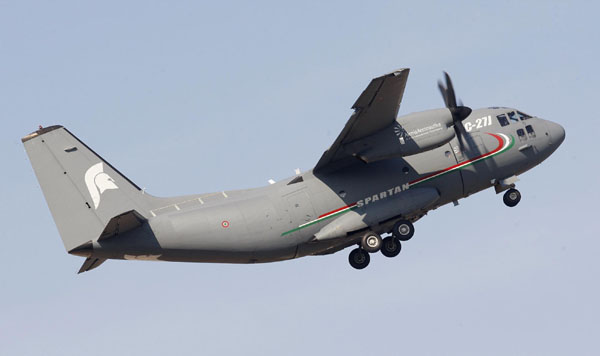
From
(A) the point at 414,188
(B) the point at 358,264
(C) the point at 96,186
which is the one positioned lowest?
(B) the point at 358,264

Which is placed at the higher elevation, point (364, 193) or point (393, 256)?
point (364, 193)

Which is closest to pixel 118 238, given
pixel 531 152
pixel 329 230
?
pixel 329 230

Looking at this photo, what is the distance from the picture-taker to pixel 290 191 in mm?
39625

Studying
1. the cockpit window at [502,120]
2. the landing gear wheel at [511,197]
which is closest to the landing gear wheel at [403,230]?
the landing gear wheel at [511,197]

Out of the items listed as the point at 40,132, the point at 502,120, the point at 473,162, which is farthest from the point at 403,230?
the point at 40,132

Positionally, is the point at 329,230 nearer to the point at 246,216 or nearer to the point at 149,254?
the point at 246,216

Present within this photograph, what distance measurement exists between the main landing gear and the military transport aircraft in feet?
0.16

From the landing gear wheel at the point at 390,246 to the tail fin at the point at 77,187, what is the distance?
9321mm

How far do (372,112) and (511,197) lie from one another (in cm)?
803

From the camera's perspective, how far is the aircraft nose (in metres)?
43.1

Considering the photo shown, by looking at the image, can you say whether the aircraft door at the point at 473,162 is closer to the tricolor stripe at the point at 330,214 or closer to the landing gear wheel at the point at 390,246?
the landing gear wheel at the point at 390,246

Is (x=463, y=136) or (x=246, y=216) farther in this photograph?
(x=463, y=136)

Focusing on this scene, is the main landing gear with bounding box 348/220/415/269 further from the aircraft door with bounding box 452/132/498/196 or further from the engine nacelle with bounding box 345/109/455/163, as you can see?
the engine nacelle with bounding box 345/109/455/163

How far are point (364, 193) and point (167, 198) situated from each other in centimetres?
744
